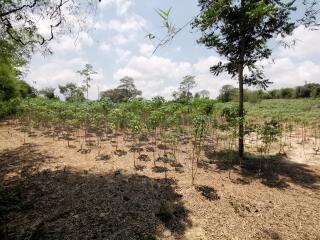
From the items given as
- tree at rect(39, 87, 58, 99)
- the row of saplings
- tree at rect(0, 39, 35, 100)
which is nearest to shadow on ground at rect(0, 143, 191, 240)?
the row of saplings

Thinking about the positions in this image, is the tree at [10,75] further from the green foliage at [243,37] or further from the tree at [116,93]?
the tree at [116,93]

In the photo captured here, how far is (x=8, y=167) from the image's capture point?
8734mm

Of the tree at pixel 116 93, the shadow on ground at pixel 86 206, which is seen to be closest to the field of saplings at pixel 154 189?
the shadow on ground at pixel 86 206

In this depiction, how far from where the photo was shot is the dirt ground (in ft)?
18.2

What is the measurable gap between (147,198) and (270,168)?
536 centimetres

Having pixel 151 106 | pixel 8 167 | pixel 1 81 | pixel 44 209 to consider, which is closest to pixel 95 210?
pixel 44 209

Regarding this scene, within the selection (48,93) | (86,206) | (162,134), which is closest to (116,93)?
(48,93)

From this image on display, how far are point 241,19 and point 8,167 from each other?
873 cm

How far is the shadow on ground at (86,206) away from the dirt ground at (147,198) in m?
0.02

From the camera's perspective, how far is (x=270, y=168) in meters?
10.1

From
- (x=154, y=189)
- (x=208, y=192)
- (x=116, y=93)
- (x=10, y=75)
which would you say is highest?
(x=116, y=93)

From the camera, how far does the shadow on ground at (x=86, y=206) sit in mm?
5324

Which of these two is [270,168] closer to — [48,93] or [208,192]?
[208,192]

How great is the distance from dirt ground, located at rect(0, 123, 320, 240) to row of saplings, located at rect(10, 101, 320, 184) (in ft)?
1.23
